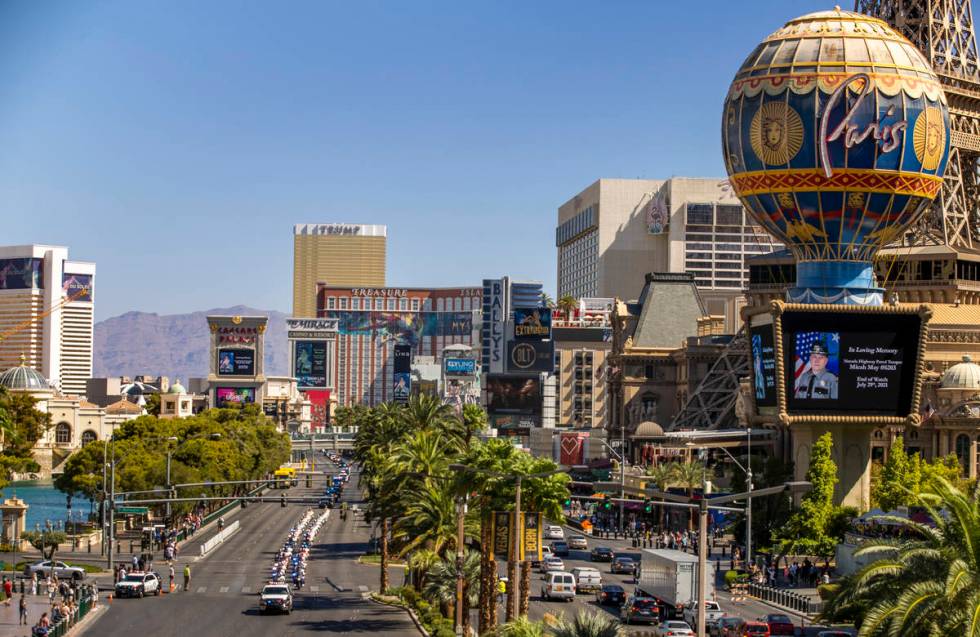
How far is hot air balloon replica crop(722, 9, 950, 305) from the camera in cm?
9531

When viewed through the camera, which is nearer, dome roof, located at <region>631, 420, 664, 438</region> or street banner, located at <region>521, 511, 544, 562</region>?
street banner, located at <region>521, 511, 544, 562</region>

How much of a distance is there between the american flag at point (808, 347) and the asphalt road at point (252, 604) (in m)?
25.6

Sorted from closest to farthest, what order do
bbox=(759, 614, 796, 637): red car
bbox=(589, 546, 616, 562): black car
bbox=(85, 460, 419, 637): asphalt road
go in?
bbox=(759, 614, 796, 637): red car, bbox=(85, 460, 419, 637): asphalt road, bbox=(589, 546, 616, 562): black car

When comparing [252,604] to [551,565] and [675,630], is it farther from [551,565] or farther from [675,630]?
[675,630]

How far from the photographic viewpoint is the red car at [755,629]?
6191 cm

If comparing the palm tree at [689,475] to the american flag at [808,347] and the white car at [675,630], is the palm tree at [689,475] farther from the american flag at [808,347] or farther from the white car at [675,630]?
Answer: the white car at [675,630]

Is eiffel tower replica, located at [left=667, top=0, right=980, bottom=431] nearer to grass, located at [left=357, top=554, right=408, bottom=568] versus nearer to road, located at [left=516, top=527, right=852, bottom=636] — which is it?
road, located at [left=516, top=527, right=852, bottom=636]

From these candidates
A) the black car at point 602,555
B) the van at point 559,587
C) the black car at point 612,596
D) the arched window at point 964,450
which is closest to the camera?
the black car at point 612,596

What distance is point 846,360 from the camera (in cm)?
9494

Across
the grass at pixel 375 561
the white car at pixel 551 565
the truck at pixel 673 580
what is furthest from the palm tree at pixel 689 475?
the truck at pixel 673 580

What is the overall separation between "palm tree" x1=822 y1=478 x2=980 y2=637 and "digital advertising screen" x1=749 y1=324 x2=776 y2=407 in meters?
51.2

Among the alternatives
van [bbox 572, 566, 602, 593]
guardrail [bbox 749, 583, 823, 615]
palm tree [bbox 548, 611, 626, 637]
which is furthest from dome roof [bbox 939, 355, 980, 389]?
palm tree [bbox 548, 611, 626, 637]

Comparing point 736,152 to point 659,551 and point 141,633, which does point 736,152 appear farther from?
point 141,633

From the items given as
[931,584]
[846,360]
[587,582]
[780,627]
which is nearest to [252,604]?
[587,582]
